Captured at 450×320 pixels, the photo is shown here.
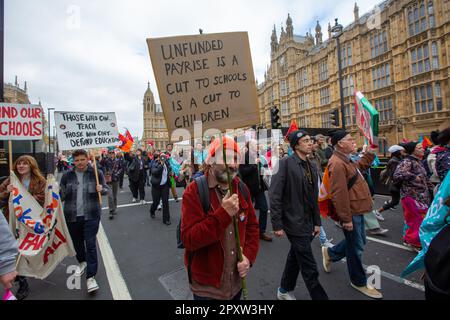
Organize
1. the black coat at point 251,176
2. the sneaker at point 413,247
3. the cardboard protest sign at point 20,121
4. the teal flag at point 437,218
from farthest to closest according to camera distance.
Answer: the black coat at point 251,176
the sneaker at point 413,247
the cardboard protest sign at point 20,121
the teal flag at point 437,218

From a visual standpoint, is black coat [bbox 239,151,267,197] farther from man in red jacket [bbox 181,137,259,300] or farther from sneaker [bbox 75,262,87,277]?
sneaker [bbox 75,262,87,277]

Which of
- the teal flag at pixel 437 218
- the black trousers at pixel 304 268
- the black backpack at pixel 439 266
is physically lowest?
the black trousers at pixel 304 268

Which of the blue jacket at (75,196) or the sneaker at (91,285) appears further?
the blue jacket at (75,196)

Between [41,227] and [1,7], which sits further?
[1,7]

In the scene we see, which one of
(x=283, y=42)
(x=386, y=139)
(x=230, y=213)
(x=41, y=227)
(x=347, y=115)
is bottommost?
(x=41, y=227)

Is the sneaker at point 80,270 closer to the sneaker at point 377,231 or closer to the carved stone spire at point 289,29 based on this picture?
the sneaker at point 377,231

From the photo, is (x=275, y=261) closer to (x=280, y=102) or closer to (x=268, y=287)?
(x=268, y=287)

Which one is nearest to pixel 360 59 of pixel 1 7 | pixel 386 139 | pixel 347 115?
pixel 347 115

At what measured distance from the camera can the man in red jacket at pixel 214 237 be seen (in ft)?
5.02

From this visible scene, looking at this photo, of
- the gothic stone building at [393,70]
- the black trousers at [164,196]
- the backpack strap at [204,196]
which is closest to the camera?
the backpack strap at [204,196]

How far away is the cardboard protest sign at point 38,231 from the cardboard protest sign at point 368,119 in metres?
4.57

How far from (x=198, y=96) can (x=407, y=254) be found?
4.26m

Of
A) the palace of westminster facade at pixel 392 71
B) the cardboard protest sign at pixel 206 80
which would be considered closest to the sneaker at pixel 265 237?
the cardboard protest sign at pixel 206 80
